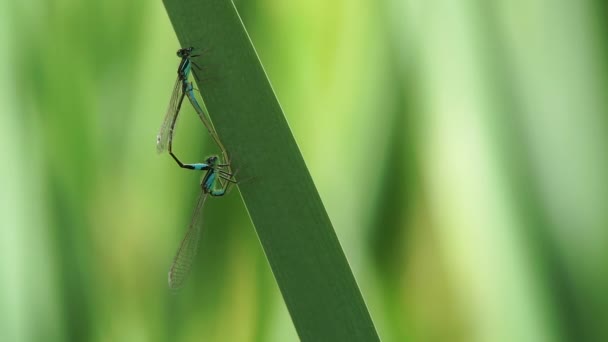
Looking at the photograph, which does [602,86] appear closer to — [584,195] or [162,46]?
[584,195]

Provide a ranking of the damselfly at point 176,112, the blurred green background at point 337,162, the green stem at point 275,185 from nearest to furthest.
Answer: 1. the green stem at point 275,185
2. the blurred green background at point 337,162
3. the damselfly at point 176,112

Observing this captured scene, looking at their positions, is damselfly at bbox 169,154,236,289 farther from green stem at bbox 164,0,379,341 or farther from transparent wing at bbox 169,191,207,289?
green stem at bbox 164,0,379,341

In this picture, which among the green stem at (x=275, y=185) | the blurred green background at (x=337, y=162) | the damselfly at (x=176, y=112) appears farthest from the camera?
the damselfly at (x=176, y=112)

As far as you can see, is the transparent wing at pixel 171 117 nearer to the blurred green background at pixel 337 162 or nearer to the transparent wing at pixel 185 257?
the blurred green background at pixel 337 162

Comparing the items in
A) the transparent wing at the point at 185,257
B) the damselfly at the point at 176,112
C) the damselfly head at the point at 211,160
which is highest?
the damselfly at the point at 176,112

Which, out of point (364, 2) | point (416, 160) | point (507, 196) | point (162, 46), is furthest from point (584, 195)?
→ point (162, 46)

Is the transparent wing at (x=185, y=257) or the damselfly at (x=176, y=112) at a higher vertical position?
the damselfly at (x=176, y=112)

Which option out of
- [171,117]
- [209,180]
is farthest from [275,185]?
[171,117]

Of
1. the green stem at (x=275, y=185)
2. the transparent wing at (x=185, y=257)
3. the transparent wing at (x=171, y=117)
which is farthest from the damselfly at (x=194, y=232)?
the green stem at (x=275, y=185)
